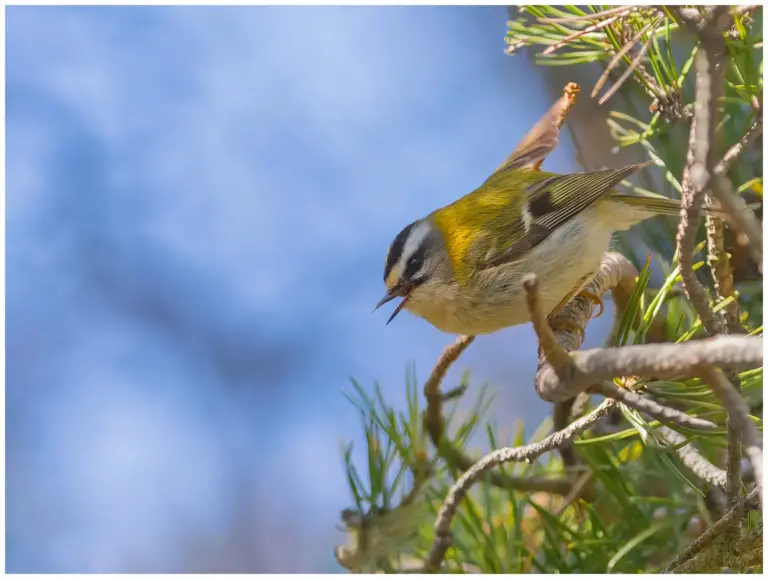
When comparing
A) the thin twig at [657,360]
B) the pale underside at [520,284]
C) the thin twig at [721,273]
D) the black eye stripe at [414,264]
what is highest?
the black eye stripe at [414,264]

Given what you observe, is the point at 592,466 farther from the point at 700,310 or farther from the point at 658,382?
the point at 700,310

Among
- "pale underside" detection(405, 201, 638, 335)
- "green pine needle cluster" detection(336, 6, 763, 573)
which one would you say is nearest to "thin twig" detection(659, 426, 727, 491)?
"green pine needle cluster" detection(336, 6, 763, 573)

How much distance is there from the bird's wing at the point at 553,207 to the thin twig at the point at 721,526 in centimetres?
48

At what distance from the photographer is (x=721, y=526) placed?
0.64 meters

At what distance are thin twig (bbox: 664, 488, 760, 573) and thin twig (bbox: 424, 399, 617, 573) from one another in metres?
0.13

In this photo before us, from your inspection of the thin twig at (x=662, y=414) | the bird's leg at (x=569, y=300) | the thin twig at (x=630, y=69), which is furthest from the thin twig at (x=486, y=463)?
the thin twig at (x=630, y=69)

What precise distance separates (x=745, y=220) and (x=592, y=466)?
1.65 ft

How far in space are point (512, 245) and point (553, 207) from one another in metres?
0.08

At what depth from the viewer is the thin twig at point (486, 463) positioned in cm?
69

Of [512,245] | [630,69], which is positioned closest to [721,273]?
[630,69]

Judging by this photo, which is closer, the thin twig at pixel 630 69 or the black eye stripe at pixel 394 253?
the thin twig at pixel 630 69

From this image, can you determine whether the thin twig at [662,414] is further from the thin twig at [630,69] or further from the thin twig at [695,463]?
the thin twig at [630,69]

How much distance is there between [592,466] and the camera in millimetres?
872

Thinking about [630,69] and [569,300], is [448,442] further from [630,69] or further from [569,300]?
[630,69]
